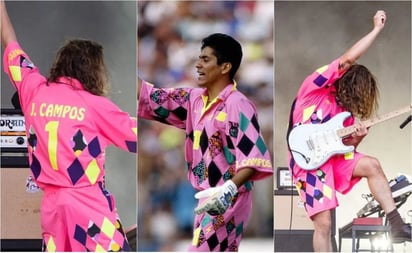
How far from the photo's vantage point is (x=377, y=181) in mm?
6289

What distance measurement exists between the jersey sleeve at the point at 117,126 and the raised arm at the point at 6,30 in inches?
25.8

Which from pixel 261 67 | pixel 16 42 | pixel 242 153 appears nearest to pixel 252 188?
pixel 242 153

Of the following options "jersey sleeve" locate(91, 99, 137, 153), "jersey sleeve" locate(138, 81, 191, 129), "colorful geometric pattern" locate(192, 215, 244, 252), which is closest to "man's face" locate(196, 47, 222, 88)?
"jersey sleeve" locate(138, 81, 191, 129)

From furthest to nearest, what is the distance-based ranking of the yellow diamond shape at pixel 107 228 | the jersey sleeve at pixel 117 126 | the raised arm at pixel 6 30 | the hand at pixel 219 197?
1. the raised arm at pixel 6 30
2. the jersey sleeve at pixel 117 126
3. the yellow diamond shape at pixel 107 228
4. the hand at pixel 219 197

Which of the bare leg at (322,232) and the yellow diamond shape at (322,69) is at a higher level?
the yellow diamond shape at (322,69)

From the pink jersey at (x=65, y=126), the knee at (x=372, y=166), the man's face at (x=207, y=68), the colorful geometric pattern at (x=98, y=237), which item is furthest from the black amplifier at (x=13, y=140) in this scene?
the knee at (x=372, y=166)

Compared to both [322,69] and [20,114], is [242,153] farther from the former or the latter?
[20,114]

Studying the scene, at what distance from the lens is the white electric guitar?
6.24 meters

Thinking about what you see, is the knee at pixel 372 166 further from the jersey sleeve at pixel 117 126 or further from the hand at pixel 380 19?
the jersey sleeve at pixel 117 126

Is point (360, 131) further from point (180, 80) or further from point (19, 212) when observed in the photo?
point (19, 212)

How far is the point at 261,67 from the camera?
629 cm

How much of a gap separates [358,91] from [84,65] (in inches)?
62.1

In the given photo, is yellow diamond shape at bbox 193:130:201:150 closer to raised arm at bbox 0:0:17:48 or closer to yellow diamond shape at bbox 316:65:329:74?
yellow diamond shape at bbox 316:65:329:74

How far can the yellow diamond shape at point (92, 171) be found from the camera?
20.1ft
